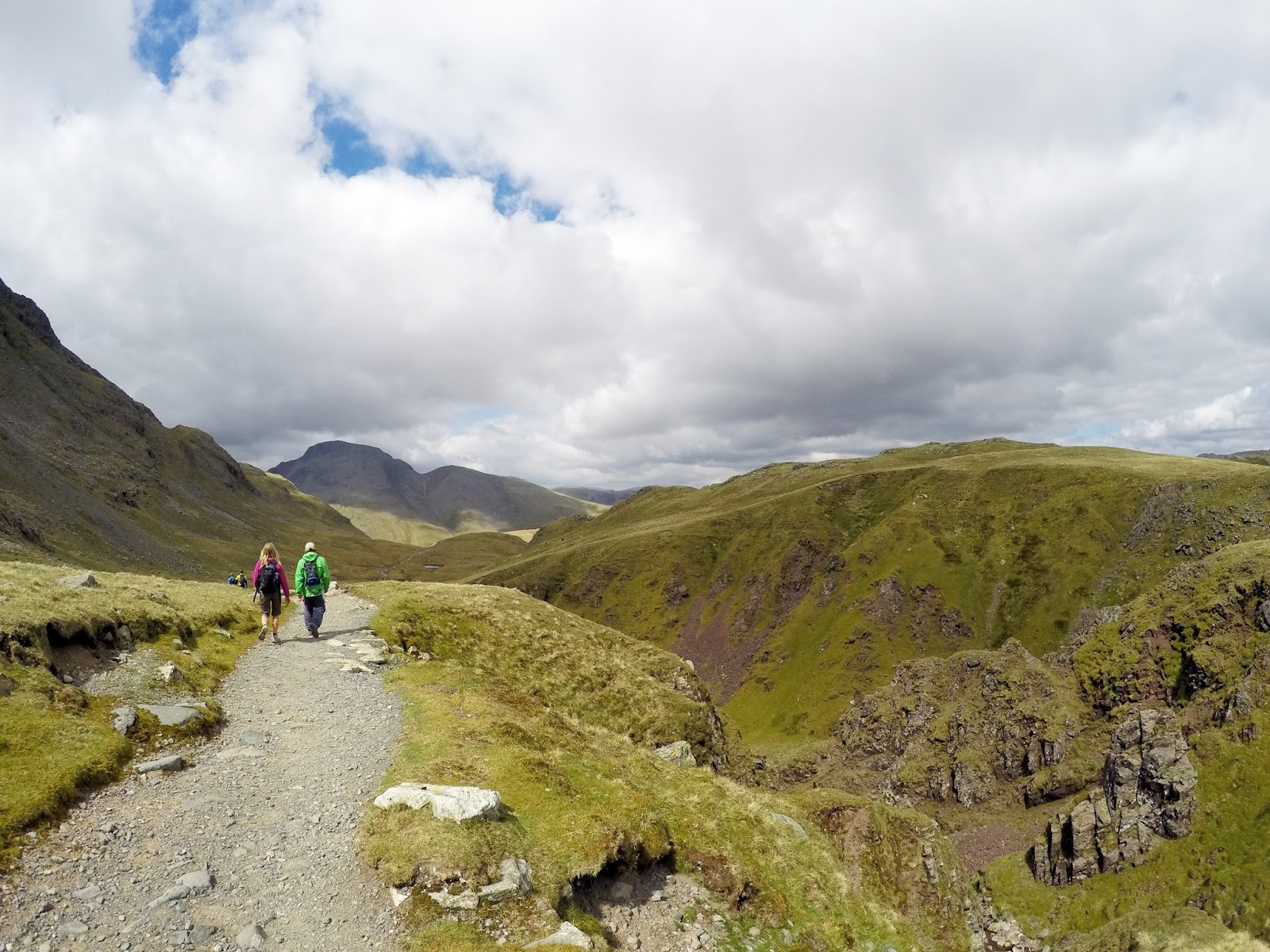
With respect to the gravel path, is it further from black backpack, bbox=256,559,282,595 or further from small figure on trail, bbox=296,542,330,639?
black backpack, bbox=256,559,282,595

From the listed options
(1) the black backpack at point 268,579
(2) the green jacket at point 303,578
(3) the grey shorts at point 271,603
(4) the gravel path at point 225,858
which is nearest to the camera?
(4) the gravel path at point 225,858

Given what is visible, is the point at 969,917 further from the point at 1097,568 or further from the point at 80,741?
the point at 1097,568

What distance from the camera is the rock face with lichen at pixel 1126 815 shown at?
3696 inches

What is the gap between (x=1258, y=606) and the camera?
118438mm

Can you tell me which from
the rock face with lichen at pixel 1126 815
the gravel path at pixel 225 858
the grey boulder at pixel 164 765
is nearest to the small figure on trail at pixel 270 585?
the gravel path at pixel 225 858

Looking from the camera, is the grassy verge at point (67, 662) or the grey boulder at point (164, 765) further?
the grey boulder at point (164, 765)

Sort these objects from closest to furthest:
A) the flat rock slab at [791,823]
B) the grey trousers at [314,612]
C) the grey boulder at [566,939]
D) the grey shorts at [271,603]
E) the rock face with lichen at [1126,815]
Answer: the grey boulder at [566,939], the flat rock slab at [791,823], the grey shorts at [271,603], the grey trousers at [314,612], the rock face with lichen at [1126,815]

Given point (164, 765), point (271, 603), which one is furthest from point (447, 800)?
point (271, 603)

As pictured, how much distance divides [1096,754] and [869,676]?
8104cm

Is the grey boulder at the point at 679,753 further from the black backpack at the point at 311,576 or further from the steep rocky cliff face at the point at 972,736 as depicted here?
the steep rocky cliff face at the point at 972,736

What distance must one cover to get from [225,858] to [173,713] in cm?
819

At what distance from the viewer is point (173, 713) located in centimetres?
1923

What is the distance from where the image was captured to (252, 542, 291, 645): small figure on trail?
3166 cm

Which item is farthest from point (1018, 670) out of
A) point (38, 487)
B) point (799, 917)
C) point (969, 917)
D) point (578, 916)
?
point (38, 487)
